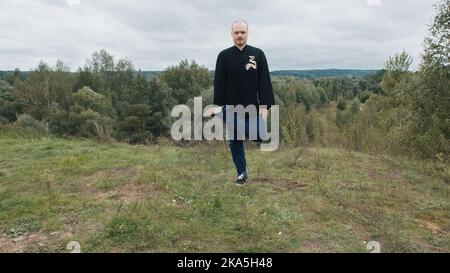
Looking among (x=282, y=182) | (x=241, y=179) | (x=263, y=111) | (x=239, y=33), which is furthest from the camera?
(x=282, y=182)

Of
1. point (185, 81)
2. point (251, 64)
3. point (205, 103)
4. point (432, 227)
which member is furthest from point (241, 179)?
point (185, 81)

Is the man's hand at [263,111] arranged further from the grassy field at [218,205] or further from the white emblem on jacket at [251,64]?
the grassy field at [218,205]

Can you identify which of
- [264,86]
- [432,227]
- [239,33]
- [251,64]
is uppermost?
[239,33]

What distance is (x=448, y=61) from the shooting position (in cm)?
2150

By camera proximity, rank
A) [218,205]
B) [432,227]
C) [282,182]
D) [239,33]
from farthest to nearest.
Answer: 1. [282,182]
2. [239,33]
3. [218,205]
4. [432,227]

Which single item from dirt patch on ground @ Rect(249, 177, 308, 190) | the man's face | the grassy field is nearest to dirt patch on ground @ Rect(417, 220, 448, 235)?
the grassy field

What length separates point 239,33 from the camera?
5320 mm

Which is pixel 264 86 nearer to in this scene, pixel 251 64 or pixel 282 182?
pixel 251 64

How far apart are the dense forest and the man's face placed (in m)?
4.22

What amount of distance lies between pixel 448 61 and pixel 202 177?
19724 mm

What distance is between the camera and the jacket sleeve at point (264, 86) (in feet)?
18.3

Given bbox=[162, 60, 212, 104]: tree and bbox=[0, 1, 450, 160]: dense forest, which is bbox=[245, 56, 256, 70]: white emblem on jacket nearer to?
bbox=[0, 1, 450, 160]: dense forest

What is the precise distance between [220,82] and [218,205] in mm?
1663
